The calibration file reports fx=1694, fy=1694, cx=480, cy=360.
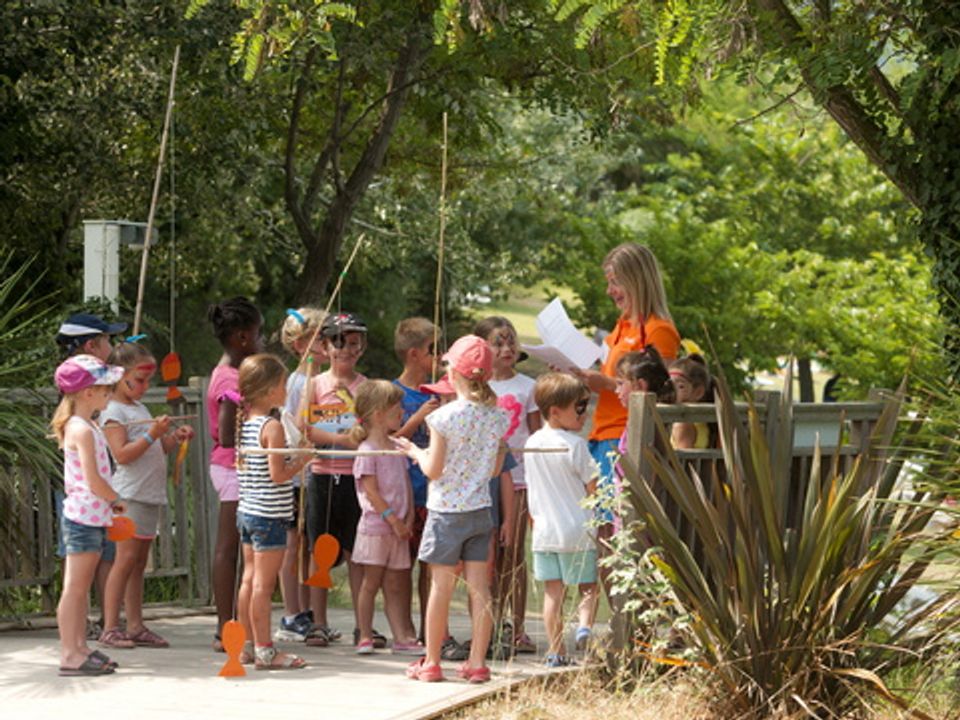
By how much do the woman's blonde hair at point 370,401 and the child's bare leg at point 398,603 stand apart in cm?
66

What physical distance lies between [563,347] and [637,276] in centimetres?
47

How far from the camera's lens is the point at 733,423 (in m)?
6.56

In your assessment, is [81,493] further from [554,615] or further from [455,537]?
[554,615]

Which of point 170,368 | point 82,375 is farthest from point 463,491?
point 170,368

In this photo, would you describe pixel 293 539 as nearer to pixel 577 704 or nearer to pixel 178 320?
pixel 577 704

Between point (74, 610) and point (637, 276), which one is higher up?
point (637, 276)

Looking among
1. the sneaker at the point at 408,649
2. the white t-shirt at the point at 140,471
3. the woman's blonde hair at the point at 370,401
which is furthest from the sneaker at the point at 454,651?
the white t-shirt at the point at 140,471

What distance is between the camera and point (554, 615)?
7238 mm

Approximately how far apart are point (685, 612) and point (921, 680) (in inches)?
41.4

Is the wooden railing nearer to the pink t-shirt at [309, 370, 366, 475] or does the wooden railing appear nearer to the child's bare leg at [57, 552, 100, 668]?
the pink t-shirt at [309, 370, 366, 475]

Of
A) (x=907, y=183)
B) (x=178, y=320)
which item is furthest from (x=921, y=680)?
(x=178, y=320)

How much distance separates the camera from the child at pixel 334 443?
7.75 metres

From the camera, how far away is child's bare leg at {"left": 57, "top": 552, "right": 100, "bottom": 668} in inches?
272

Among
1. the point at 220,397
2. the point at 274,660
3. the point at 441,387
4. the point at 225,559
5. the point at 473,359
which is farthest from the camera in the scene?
the point at 225,559
